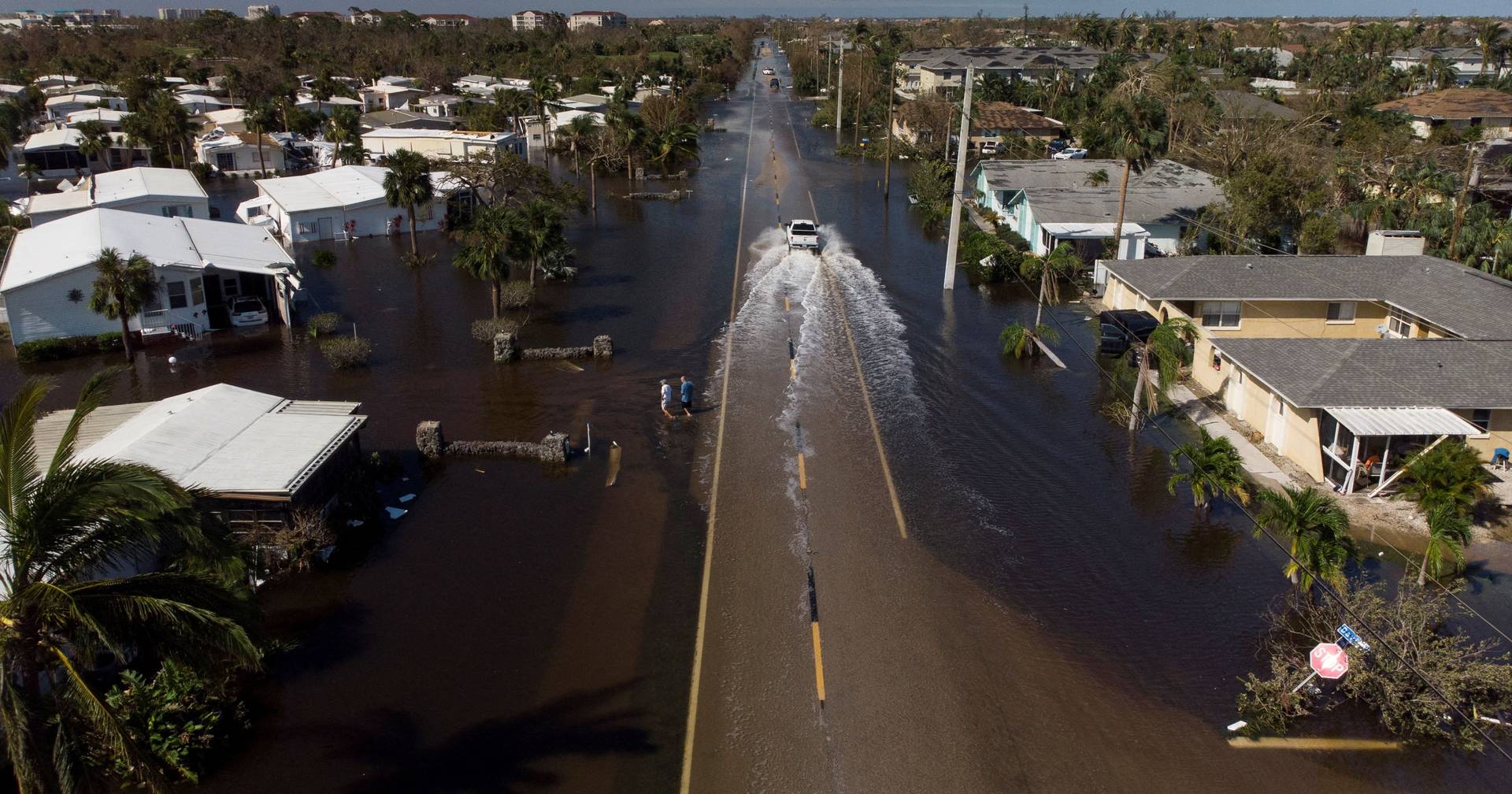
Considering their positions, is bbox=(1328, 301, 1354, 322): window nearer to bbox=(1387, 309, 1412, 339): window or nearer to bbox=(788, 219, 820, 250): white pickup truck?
bbox=(1387, 309, 1412, 339): window

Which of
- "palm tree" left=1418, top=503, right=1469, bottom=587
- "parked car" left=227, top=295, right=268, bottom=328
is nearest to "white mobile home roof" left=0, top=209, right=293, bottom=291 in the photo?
"parked car" left=227, top=295, right=268, bottom=328

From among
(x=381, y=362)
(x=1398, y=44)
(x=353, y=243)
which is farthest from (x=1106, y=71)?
(x=381, y=362)

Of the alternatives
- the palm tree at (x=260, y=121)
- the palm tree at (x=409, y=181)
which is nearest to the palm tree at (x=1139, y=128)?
the palm tree at (x=409, y=181)

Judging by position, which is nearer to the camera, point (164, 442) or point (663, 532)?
point (164, 442)

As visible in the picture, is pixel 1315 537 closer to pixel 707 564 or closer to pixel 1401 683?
pixel 1401 683

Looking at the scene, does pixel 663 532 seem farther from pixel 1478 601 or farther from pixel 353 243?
pixel 353 243

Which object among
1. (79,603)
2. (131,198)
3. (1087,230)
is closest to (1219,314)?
(1087,230)
